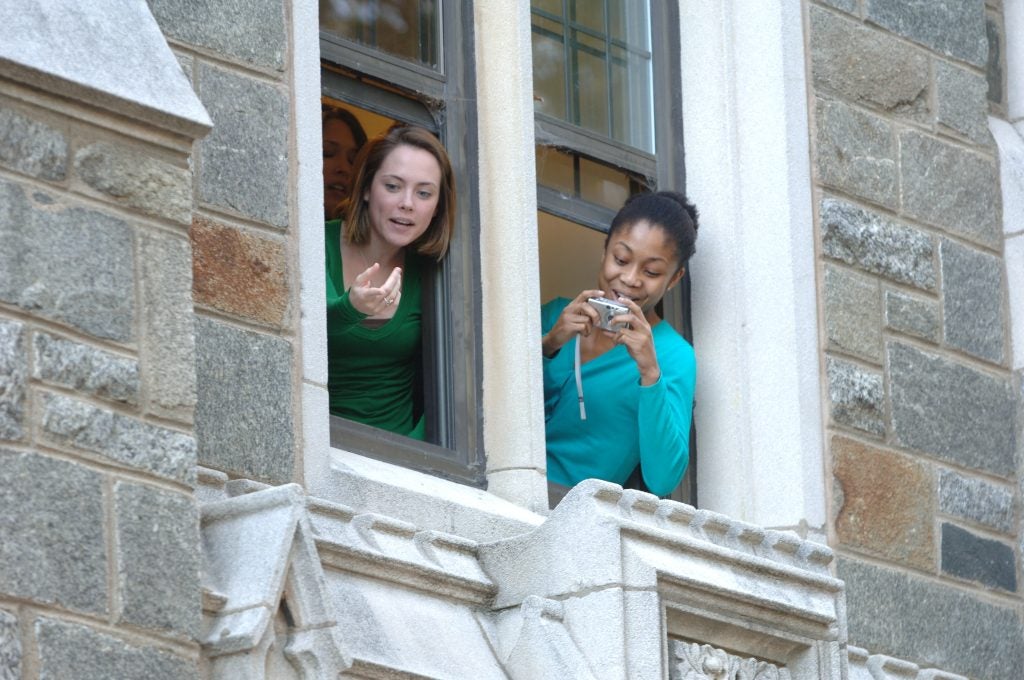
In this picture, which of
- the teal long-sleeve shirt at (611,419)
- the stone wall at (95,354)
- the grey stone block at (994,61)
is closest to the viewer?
the stone wall at (95,354)

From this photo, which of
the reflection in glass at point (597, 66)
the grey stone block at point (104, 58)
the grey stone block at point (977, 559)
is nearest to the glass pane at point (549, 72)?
the reflection in glass at point (597, 66)

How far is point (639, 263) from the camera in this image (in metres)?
7.27

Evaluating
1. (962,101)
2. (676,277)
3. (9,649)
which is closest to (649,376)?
(676,277)

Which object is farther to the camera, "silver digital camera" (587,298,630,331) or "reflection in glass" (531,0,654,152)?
"reflection in glass" (531,0,654,152)

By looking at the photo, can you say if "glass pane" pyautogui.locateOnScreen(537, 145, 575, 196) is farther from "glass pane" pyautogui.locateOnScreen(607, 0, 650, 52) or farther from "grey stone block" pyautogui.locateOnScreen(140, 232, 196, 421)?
"grey stone block" pyautogui.locateOnScreen(140, 232, 196, 421)

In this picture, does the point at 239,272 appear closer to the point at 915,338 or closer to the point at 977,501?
the point at 915,338

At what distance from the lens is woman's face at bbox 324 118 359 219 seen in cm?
732

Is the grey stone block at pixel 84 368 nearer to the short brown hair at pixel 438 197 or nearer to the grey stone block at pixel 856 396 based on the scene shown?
the short brown hair at pixel 438 197

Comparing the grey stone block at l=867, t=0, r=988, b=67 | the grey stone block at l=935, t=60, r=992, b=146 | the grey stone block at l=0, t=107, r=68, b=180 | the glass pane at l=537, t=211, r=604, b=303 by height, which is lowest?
the grey stone block at l=0, t=107, r=68, b=180

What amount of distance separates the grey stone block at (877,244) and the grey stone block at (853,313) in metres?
0.04

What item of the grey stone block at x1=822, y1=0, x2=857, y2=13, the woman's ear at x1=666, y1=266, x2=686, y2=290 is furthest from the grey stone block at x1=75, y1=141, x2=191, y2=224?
the grey stone block at x1=822, y1=0, x2=857, y2=13

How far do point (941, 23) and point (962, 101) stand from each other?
23 centimetres

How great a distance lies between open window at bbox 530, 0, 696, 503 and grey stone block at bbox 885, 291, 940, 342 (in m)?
0.55

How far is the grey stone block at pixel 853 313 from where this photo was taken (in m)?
7.45
